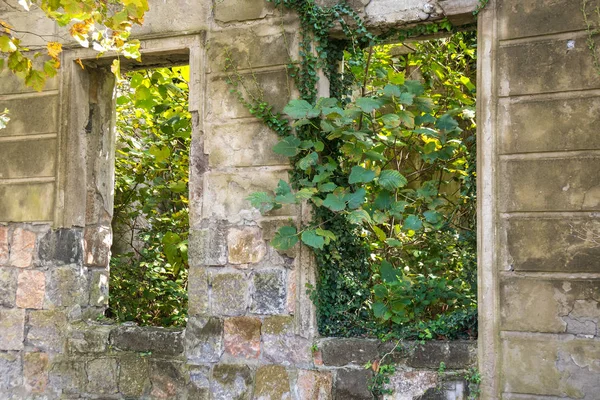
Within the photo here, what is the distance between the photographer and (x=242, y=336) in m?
4.44

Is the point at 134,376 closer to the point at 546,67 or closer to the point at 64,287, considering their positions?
the point at 64,287

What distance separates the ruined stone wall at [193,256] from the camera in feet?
14.2

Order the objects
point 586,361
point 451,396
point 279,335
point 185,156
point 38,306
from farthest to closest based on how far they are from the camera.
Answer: point 185,156 < point 38,306 < point 279,335 < point 451,396 < point 586,361

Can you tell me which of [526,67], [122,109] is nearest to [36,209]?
[122,109]

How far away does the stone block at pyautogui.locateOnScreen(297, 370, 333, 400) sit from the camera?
422cm

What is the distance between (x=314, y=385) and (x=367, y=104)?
163 centimetres

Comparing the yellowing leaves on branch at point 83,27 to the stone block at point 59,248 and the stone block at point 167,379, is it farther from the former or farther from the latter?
the stone block at point 167,379

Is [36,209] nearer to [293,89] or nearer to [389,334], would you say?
[293,89]

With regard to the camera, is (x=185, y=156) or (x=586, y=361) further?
(x=185, y=156)

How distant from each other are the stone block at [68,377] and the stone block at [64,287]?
1.27 ft

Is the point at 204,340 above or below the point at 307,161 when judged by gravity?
below

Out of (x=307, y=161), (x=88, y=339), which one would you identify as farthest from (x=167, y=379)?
Answer: (x=307, y=161)

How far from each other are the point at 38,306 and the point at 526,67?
343 cm

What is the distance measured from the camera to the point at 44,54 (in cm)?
508
